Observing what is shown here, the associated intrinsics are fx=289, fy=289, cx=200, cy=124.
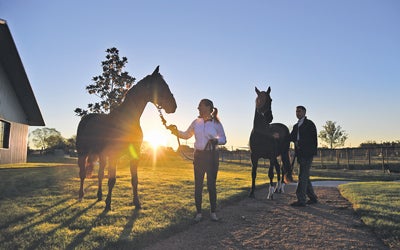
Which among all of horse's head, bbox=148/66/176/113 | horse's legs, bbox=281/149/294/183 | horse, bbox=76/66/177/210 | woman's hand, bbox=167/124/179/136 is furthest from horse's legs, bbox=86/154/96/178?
horse's legs, bbox=281/149/294/183

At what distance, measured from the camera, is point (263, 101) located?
8.13 meters

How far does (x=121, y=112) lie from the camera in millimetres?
6500

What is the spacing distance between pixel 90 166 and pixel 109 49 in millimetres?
12982

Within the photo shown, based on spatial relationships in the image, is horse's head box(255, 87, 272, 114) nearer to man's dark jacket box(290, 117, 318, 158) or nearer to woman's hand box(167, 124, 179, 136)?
man's dark jacket box(290, 117, 318, 158)

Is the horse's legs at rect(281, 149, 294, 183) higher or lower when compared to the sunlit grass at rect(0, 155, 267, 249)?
higher

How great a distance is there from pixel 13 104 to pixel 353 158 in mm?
33753

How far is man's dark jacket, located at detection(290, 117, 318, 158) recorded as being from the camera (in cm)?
701

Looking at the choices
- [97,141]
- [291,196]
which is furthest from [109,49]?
[291,196]

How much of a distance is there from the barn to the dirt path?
16.8 metres

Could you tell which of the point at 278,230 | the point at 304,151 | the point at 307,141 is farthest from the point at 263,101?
the point at 278,230

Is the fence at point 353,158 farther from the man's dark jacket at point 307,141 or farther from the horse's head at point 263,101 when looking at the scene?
the man's dark jacket at point 307,141

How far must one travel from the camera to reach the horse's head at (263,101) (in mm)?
8125

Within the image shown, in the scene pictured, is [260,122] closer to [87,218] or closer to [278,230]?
[278,230]

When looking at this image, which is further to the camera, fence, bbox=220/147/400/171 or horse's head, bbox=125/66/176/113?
fence, bbox=220/147/400/171
